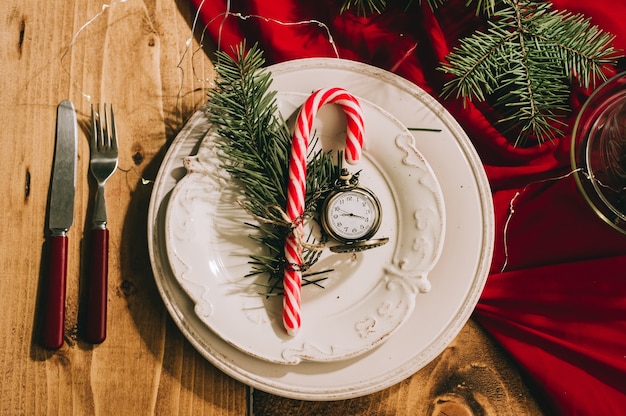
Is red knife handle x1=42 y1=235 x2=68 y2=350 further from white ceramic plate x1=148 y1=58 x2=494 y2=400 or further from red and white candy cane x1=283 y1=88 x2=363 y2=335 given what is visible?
red and white candy cane x1=283 y1=88 x2=363 y2=335

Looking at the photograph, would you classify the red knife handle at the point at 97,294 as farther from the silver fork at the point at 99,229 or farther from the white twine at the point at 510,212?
the white twine at the point at 510,212

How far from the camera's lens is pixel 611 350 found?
3.59ft

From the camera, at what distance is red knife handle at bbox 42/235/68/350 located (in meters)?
1.04

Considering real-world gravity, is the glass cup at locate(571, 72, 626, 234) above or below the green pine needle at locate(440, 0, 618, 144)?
below

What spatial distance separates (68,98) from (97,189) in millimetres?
202

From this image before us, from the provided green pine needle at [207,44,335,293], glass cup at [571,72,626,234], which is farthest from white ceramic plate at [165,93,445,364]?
glass cup at [571,72,626,234]

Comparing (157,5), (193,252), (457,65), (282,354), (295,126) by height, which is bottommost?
(282,354)

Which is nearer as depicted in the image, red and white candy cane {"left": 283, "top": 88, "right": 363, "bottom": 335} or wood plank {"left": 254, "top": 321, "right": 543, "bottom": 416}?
Answer: red and white candy cane {"left": 283, "top": 88, "right": 363, "bottom": 335}

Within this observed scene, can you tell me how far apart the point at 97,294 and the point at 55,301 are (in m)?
0.08

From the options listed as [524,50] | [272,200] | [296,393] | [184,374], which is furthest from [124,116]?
[524,50]

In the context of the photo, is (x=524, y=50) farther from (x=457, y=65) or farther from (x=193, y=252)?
(x=193, y=252)

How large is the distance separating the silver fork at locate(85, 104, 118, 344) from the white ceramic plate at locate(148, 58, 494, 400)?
Answer: 11 centimetres

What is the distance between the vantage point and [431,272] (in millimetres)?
1048

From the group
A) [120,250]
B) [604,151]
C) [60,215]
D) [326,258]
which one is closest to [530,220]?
[604,151]
